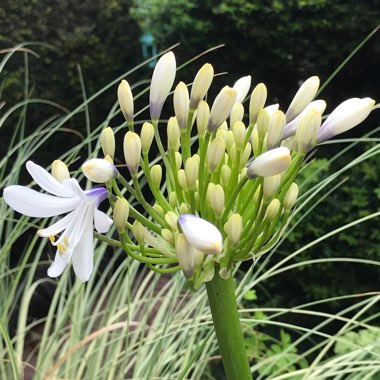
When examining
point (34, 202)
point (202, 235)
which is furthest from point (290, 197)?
point (34, 202)

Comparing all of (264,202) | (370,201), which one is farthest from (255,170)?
(370,201)

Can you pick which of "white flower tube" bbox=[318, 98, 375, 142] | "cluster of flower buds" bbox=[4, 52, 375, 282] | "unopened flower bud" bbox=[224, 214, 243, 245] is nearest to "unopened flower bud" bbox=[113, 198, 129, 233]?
"cluster of flower buds" bbox=[4, 52, 375, 282]

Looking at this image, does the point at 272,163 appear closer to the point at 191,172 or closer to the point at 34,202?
the point at 191,172

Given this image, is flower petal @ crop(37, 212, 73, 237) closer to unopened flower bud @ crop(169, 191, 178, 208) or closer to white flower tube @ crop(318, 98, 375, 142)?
unopened flower bud @ crop(169, 191, 178, 208)

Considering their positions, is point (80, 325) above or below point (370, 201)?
below

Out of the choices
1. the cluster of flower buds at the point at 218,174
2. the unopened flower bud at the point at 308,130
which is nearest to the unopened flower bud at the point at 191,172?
the cluster of flower buds at the point at 218,174

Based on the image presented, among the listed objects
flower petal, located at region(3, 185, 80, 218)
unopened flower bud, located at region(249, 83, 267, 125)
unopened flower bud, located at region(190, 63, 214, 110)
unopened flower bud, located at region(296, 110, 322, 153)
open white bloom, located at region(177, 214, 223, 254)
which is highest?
unopened flower bud, located at region(190, 63, 214, 110)

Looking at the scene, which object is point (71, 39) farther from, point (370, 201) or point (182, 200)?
point (182, 200)

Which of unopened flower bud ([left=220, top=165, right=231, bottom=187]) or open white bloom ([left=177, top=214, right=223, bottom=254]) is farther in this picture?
unopened flower bud ([left=220, top=165, right=231, bottom=187])
